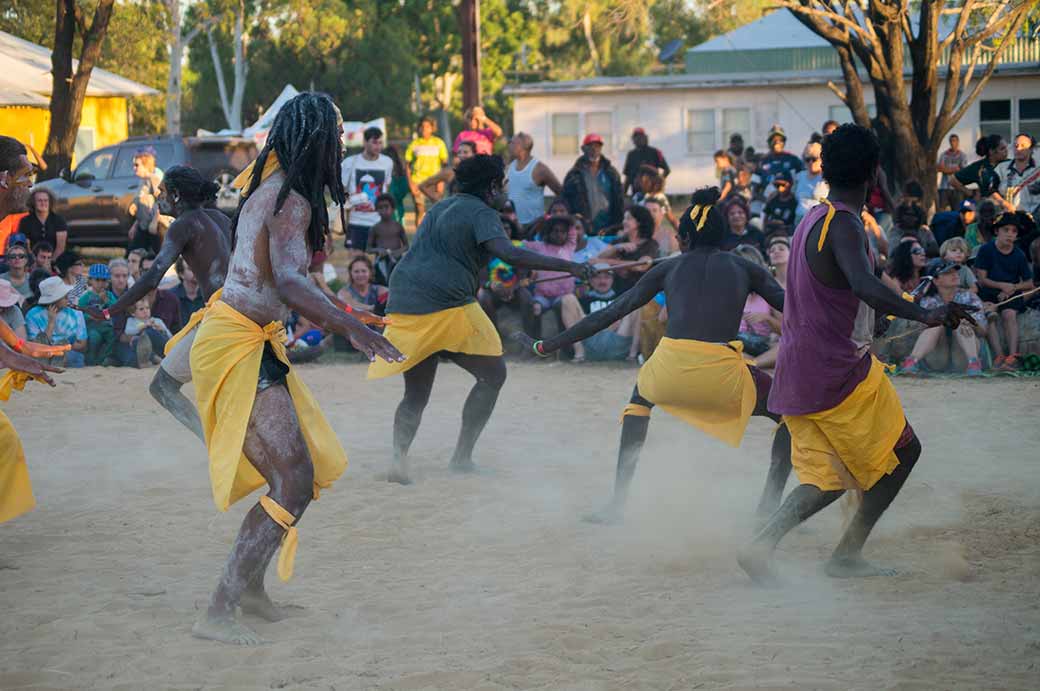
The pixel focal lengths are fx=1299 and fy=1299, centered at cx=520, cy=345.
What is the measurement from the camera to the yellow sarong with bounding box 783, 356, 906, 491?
5309 mm

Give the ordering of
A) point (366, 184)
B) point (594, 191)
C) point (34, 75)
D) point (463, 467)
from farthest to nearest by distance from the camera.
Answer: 1. point (34, 75)
2. point (366, 184)
3. point (594, 191)
4. point (463, 467)

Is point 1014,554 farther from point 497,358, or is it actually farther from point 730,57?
point 730,57

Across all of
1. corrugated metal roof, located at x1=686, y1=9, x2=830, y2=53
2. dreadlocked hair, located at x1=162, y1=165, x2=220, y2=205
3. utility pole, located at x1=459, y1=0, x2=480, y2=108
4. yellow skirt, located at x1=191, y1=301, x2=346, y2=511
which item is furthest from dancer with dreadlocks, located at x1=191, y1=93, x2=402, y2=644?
corrugated metal roof, located at x1=686, y1=9, x2=830, y2=53

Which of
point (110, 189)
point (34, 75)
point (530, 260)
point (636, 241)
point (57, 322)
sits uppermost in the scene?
point (34, 75)

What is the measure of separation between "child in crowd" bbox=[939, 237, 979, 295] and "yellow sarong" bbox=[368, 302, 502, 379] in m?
5.74

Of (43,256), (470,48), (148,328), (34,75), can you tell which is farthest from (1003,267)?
(34,75)

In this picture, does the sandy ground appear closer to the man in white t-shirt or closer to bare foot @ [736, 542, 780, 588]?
bare foot @ [736, 542, 780, 588]

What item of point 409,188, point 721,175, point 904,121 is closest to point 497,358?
point 409,188

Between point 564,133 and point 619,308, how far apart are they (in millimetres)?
25556

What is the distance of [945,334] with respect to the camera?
37.9 feet

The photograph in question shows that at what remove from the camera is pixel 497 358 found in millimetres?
7895

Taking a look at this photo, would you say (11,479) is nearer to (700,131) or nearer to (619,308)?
(619,308)

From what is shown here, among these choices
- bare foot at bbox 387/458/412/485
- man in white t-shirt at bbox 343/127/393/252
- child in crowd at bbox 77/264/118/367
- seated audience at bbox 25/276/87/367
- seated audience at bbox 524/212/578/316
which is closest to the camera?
bare foot at bbox 387/458/412/485

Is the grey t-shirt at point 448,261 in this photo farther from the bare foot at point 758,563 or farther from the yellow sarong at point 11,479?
the bare foot at point 758,563
